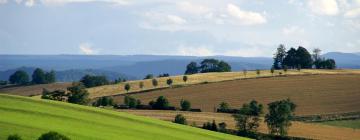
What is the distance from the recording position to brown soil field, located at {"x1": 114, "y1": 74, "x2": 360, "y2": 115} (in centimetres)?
12912

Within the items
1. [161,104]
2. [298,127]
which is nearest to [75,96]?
[161,104]

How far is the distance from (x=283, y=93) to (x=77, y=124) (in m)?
88.0

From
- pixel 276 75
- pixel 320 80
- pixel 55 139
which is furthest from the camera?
pixel 276 75

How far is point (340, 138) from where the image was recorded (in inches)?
3455

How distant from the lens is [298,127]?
326 feet

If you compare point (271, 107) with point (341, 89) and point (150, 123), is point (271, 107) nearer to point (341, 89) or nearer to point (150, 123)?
point (150, 123)

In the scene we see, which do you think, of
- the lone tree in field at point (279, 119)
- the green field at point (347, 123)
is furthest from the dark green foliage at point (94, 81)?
the lone tree in field at point (279, 119)

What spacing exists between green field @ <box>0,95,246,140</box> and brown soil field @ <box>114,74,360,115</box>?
5129 centimetres

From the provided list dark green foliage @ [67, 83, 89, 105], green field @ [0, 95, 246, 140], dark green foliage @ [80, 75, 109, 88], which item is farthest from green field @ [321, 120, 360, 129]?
dark green foliage @ [80, 75, 109, 88]

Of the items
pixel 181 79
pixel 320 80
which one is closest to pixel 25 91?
pixel 181 79

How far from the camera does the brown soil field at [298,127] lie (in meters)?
90.0

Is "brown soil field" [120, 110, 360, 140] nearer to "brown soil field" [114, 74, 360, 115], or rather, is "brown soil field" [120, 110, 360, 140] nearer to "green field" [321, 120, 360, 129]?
"green field" [321, 120, 360, 129]

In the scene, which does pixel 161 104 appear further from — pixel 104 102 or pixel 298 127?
pixel 298 127

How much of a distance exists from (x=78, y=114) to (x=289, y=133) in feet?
118
